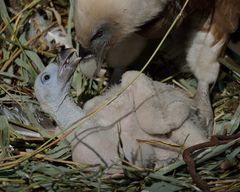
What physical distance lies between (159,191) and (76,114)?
0.45 meters

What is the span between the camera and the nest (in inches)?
91.4

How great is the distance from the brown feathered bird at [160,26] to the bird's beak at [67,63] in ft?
0.20

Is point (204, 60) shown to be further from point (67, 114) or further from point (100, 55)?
point (67, 114)

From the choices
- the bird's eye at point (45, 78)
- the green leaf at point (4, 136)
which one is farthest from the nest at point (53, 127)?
the bird's eye at point (45, 78)

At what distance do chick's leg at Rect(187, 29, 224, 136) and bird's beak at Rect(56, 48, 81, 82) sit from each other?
0.56 m

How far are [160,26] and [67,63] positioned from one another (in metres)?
0.36

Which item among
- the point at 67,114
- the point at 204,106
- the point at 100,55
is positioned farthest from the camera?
the point at 204,106

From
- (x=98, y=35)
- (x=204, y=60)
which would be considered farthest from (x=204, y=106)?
(x=98, y=35)

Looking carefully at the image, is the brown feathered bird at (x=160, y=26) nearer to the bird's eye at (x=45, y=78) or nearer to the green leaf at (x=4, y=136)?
the bird's eye at (x=45, y=78)

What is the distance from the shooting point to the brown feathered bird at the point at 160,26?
246 centimetres

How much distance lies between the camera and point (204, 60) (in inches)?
116

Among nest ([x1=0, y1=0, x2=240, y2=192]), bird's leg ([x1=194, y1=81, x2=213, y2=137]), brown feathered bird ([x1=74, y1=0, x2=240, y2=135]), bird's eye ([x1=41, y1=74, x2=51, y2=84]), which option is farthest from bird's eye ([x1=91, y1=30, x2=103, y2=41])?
bird's leg ([x1=194, y1=81, x2=213, y2=137])

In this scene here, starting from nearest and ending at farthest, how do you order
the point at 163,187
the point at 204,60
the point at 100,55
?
the point at 163,187 → the point at 100,55 → the point at 204,60

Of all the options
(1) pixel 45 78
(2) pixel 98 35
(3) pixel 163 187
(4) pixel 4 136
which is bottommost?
(3) pixel 163 187
